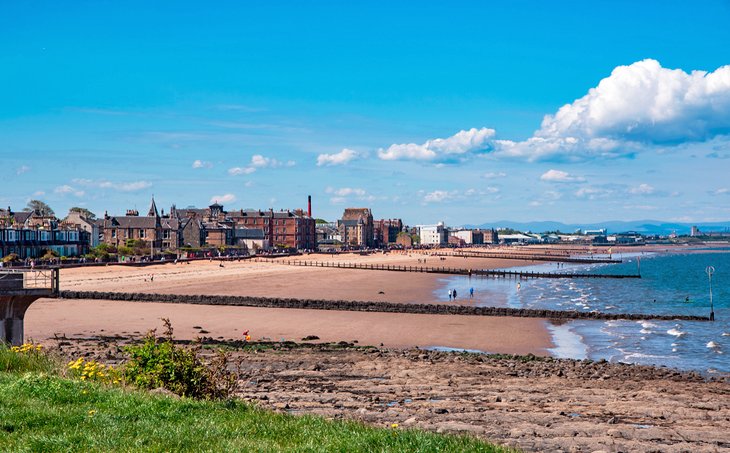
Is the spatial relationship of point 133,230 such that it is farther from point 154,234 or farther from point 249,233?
point 249,233

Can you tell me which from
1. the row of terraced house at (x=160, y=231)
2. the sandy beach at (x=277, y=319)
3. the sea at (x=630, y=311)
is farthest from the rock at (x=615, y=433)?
the row of terraced house at (x=160, y=231)

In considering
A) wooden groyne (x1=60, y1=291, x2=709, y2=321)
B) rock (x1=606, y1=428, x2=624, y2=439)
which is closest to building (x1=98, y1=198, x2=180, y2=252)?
wooden groyne (x1=60, y1=291, x2=709, y2=321)

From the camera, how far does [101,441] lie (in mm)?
8969

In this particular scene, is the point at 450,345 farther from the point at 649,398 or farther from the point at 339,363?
the point at 649,398

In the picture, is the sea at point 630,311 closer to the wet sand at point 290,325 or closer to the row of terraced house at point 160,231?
the wet sand at point 290,325

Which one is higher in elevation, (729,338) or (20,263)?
(20,263)

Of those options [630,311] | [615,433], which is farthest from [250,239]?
[615,433]

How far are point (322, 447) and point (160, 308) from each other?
40777 millimetres

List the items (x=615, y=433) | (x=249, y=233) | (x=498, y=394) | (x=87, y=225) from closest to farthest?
1. (x=615, y=433)
2. (x=498, y=394)
3. (x=87, y=225)
4. (x=249, y=233)

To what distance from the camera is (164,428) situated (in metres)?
9.64

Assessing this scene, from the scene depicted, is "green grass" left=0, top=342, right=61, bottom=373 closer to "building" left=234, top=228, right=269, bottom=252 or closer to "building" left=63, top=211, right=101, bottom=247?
"building" left=63, top=211, right=101, bottom=247

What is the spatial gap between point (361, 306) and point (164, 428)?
41.0 m

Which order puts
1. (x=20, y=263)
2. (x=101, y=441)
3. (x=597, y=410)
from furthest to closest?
1. (x=20, y=263)
2. (x=597, y=410)
3. (x=101, y=441)

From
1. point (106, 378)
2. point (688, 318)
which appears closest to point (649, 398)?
point (106, 378)
